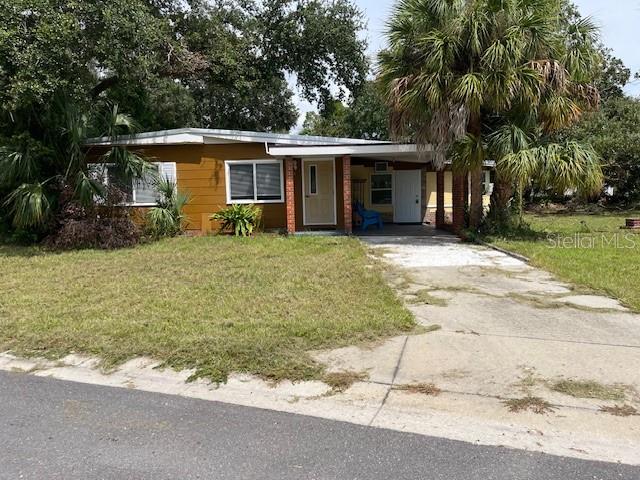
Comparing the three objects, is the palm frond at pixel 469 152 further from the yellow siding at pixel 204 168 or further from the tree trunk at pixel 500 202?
the yellow siding at pixel 204 168

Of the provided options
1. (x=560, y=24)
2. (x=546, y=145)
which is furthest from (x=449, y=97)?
(x=560, y=24)

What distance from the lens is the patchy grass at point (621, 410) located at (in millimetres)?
3541

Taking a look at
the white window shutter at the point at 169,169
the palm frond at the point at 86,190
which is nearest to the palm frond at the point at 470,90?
the white window shutter at the point at 169,169

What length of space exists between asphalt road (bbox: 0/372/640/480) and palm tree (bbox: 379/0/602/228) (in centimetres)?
895

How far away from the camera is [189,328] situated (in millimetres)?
5512

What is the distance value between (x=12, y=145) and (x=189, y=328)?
30.4 feet

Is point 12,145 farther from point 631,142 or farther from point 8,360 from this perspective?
point 631,142

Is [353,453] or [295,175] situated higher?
[295,175]

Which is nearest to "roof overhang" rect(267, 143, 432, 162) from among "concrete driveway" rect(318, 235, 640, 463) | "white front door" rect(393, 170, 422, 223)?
"white front door" rect(393, 170, 422, 223)

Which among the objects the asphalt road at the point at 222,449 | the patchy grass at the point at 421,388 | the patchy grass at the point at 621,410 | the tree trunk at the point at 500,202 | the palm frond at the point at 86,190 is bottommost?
the asphalt road at the point at 222,449

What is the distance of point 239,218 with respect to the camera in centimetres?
1417

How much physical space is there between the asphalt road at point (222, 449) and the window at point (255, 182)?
37.3 feet

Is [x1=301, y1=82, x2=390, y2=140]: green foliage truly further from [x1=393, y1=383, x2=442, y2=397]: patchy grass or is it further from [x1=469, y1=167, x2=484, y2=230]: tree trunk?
[x1=393, y1=383, x2=442, y2=397]: patchy grass

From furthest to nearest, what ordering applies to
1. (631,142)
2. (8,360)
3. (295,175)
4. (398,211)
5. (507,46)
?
(631,142)
(398,211)
(295,175)
(507,46)
(8,360)
